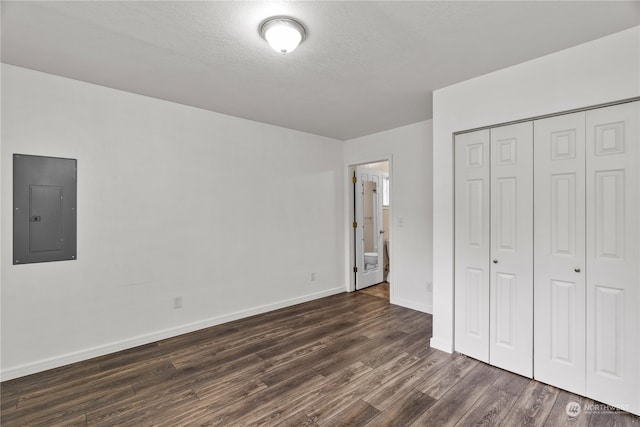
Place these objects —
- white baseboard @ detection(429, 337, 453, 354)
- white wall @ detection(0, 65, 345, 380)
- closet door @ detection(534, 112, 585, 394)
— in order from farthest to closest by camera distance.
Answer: white baseboard @ detection(429, 337, 453, 354) → white wall @ detection(0, 65, 345, 380) → closet door @ detection(534, 112, 585, 394)

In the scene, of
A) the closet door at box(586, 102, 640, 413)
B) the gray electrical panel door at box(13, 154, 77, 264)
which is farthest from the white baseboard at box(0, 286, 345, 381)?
the closet door at box(586, 102, 640, 413)

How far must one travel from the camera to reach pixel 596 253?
220cm

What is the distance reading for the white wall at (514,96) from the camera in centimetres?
210

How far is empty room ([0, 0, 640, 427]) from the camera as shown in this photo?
204 cm

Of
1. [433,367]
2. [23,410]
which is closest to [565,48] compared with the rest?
[433,367]

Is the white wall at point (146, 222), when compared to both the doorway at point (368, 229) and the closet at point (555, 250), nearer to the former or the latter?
the doorway at point (368, 229)

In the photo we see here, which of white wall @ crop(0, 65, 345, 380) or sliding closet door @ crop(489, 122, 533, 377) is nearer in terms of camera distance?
sliding closet door @ crop(489, 122, 533, 377)

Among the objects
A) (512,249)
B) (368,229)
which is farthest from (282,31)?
(368,229)

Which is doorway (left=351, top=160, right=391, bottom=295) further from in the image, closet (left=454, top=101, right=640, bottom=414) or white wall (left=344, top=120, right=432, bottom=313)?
closet (left=454, top=101, right=640, bottom=414)

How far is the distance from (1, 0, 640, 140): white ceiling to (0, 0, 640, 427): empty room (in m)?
0.02

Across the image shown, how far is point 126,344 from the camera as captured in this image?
121 inches

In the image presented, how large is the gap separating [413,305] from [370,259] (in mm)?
1445

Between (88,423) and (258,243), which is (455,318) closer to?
(258,243)

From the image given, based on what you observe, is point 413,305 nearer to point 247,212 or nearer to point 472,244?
point 472,244
